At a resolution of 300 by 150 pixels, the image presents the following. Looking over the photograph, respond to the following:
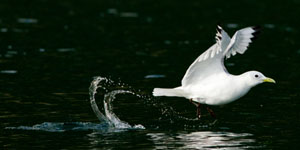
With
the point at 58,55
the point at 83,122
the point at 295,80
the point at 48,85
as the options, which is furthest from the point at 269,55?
the point at 83,122

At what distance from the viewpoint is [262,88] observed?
62.6 ft

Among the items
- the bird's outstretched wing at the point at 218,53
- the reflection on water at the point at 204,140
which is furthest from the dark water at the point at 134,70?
the bird's outstretched wing at the point at 218,53

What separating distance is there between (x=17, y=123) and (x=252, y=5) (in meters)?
22.7

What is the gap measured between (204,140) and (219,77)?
1.84 metres

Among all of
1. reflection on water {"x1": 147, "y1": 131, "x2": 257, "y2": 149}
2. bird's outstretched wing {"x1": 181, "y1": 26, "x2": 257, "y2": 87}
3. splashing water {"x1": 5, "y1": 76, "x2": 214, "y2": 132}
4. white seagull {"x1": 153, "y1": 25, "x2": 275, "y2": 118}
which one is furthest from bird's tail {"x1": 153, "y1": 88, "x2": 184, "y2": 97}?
reflection on water {"x1": 147, "y1": 131, "x2": 257, "y2": 149}

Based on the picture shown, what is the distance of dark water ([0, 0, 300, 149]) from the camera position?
45.0ft

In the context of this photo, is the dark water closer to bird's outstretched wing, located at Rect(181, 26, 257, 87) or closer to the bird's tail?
the bird's tail

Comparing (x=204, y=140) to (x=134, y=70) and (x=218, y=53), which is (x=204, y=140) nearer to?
(x=218, y=53)

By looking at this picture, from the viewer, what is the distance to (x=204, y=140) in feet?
43.8

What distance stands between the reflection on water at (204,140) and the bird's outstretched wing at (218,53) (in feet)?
4.58

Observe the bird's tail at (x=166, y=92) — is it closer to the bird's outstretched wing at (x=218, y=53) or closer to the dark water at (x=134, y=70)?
the bird's outstretched wing at (x=218, y=53)

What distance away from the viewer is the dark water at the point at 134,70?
1373 centimetres

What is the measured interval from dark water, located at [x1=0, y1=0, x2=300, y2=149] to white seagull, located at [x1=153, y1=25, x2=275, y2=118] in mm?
621

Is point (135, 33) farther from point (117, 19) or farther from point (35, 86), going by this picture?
point (35, 86)
